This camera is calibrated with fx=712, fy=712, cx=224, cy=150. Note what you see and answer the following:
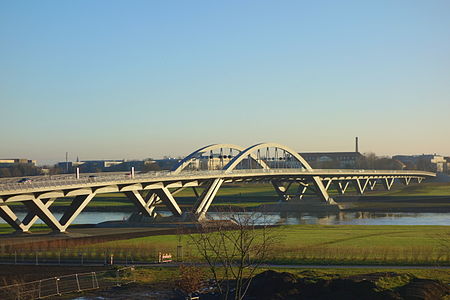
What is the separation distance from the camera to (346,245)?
58.0 m

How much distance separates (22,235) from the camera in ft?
227

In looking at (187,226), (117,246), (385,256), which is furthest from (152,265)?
(187,226)

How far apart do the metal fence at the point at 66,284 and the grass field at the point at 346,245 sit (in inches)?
297

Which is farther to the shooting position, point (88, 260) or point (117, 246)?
point (117, 246)

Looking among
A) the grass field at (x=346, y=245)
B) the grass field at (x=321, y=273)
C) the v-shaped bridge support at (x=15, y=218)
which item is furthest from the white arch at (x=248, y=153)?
the grass field at (x=321, y=273)

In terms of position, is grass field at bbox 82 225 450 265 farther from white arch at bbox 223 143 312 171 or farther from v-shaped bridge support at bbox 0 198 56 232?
white arch at bbox 223 143 312 171

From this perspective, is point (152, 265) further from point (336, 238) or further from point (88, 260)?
point (336, 238)

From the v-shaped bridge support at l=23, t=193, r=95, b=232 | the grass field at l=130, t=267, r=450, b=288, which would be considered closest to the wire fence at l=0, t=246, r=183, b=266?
the grass field at l=130, t=267, r=450, b=288

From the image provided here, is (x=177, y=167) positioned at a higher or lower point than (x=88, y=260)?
higher

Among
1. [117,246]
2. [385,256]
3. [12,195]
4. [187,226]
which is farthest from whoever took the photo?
[187,226]

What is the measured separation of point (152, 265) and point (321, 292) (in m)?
15.8

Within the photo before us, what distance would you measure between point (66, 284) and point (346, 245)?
26033mm

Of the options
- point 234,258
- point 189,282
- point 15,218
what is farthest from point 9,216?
point 189,282

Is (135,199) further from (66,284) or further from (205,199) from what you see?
(66,284)
